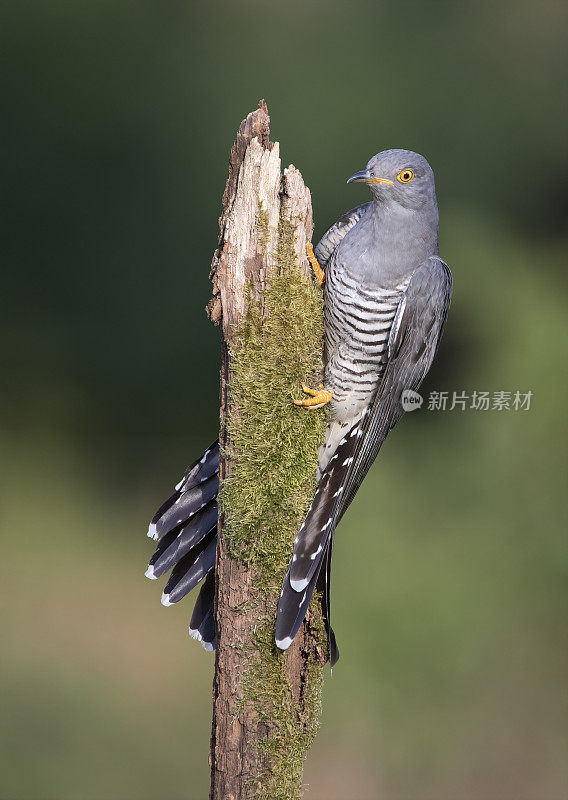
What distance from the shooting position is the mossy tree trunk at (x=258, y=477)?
1.70 meters

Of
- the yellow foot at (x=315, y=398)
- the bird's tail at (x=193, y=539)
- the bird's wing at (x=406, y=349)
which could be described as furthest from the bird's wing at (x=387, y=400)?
the bird's tail at (x=193, y=539)

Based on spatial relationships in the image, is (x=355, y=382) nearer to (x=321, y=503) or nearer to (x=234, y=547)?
(x=321, y=503)

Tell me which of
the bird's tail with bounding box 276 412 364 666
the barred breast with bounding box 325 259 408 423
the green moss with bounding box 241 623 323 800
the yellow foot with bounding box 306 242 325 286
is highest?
the yellow foot with bounding box 306 242 325 286

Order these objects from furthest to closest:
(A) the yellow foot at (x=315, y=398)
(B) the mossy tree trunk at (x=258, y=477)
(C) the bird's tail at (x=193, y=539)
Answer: (C) the bird's tail at (x=193, y=539) < (A) the yellow foot at (x=315, y=398) < (B) the mossy tree trunk at (x=258, y=477)

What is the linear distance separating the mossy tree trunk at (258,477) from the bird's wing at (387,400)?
80mm

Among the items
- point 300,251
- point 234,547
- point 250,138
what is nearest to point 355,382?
point 300,251

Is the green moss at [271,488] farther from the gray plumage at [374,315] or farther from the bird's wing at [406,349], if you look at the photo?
the bird's wing at [406,349]

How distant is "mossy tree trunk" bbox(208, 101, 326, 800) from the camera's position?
5.56ft

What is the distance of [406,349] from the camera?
1.95m

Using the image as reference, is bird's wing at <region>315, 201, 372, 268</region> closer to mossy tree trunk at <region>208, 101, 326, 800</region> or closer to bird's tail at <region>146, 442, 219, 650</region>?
mossy tree trunk at <region>208, 101, 326, 800</region>

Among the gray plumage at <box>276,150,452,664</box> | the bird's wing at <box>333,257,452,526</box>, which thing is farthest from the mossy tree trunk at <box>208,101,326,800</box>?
the bird's wing at <box>333,257,452,526</box>

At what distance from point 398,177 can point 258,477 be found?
0.78m

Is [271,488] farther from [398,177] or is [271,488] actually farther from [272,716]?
[398,177]

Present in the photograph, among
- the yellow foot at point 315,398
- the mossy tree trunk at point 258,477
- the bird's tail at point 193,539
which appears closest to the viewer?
the mossy tree trunk at point 258,477
